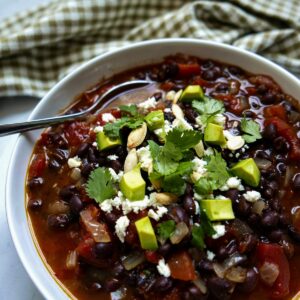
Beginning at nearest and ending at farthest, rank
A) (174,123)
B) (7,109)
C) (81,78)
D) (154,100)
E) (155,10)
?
1. (174,123)
2. (154,100)
3. (81,78)
4. (7,109)
5. (155,10)

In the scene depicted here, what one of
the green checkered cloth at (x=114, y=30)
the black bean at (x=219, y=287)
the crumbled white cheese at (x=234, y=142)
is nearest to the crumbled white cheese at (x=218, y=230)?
the black bean at (x=219, y=287)

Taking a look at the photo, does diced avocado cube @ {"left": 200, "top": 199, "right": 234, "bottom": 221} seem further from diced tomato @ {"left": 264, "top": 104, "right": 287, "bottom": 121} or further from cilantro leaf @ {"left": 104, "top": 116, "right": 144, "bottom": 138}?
diced tomato @ {"left": 264, "top": 104, "right": 287, "bottom": 121}

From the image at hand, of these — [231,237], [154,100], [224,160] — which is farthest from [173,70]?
[231,237]

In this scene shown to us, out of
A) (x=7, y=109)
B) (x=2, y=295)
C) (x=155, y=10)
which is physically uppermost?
(x=155, y=10)

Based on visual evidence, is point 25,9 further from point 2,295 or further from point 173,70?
point 2,295

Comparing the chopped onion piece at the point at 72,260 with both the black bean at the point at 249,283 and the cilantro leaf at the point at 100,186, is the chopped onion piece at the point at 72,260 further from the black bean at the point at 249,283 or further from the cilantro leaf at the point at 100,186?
the black bean at the point at 249,283

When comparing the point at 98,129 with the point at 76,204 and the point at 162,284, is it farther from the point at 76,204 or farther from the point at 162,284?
the point at 162,284
